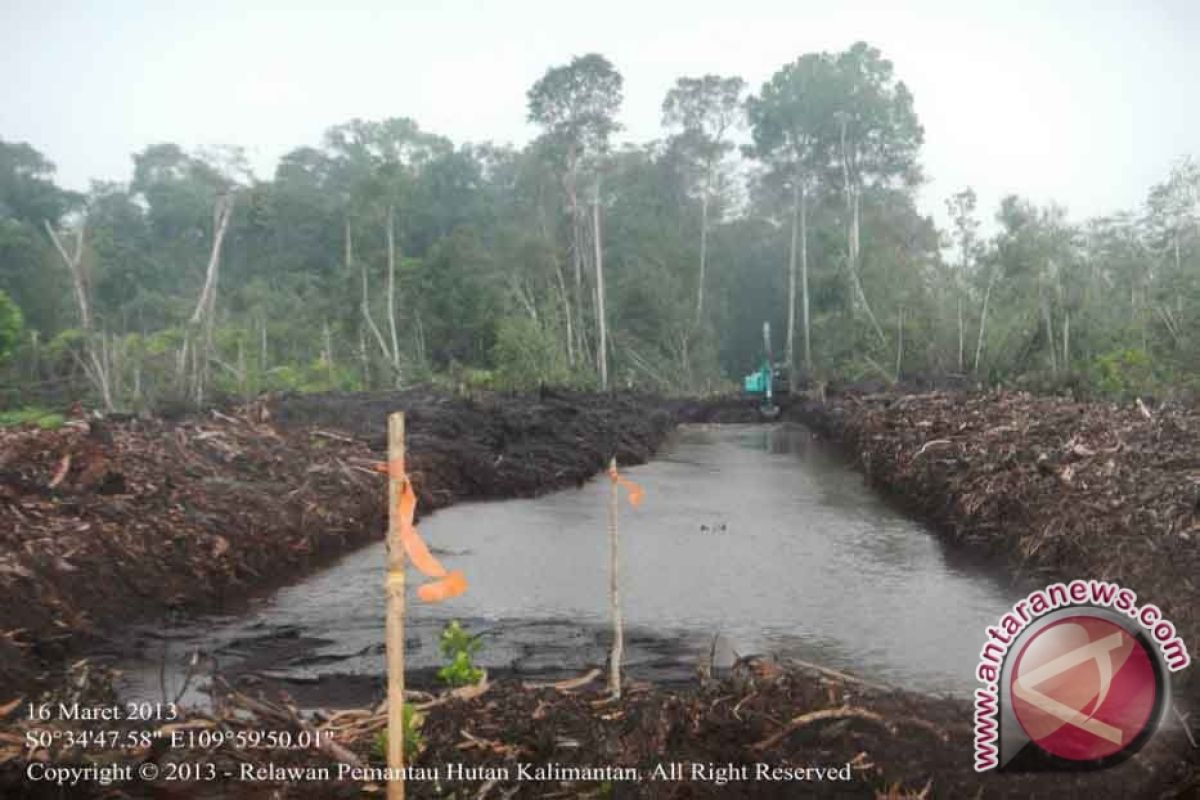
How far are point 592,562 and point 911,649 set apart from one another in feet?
12.3

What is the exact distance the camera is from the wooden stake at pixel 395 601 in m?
3.29

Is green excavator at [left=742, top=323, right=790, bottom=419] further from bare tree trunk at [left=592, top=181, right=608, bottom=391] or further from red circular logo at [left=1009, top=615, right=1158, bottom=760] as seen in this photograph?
red circular logo at [left=1009, top=615, right=1158, bottom=760]

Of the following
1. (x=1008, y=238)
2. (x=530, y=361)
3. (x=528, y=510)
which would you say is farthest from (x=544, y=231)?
(x=528, y=510)

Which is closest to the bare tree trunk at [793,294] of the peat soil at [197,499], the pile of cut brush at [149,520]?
the peat soil at [197,499]

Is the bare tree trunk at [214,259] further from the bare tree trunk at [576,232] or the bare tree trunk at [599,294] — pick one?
the bare tree trunk at [576,232]

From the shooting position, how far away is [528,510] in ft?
45.1

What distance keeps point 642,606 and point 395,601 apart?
5138 millimetres

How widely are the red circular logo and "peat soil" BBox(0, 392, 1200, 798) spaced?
0.14 meters

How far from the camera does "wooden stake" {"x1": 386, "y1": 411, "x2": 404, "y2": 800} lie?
329 cm

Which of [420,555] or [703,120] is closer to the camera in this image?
[420,555]

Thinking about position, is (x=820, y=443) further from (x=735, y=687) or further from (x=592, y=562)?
(x=735, y=687)

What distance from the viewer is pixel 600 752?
407cm

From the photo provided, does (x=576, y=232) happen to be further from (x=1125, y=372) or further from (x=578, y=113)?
(x=1125, y=372)

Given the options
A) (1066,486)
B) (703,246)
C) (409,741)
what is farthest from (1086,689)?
(703,246)
